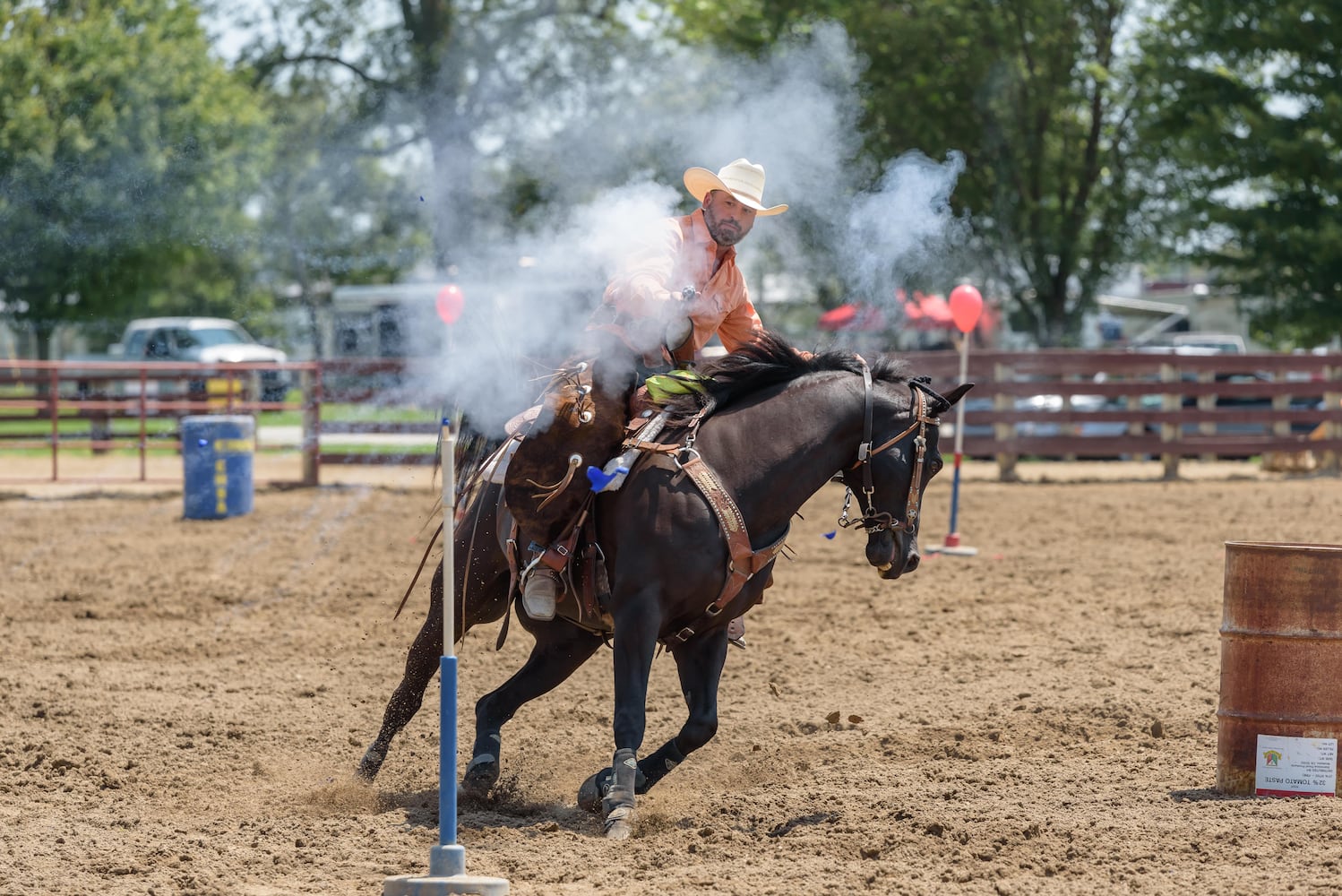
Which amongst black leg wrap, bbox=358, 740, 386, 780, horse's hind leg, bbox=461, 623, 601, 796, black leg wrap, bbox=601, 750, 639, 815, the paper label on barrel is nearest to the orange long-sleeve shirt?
horse's hind leg, bbox=461, 623, 601, 796

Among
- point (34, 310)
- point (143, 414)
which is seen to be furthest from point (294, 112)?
point (143, 414)

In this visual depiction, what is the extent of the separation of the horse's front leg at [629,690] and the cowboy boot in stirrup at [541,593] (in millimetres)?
304

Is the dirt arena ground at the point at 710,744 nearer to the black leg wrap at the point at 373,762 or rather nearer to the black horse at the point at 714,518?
the black leg wrap at the point at 373,762

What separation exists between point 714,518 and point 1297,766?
2124 millimetres

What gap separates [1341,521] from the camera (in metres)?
12.4

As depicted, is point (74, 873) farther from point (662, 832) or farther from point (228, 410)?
point (228, 410)

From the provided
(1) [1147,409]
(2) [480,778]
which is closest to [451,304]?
(2) [480,778]

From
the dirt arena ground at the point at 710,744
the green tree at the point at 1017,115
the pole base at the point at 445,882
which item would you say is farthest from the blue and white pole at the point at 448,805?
the green tree at the point at 1017,115

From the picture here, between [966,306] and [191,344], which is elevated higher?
[966,306]

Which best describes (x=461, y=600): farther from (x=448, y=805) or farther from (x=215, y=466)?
(x=215, y=466)

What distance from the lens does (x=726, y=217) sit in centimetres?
515

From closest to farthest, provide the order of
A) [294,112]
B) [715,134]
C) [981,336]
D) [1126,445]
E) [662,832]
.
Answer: [662,832] → [715,134] → [1126,445] → [294,112] → [981,336]

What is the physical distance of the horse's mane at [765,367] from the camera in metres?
5.08

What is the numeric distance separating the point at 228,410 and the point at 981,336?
12586 millimetres
